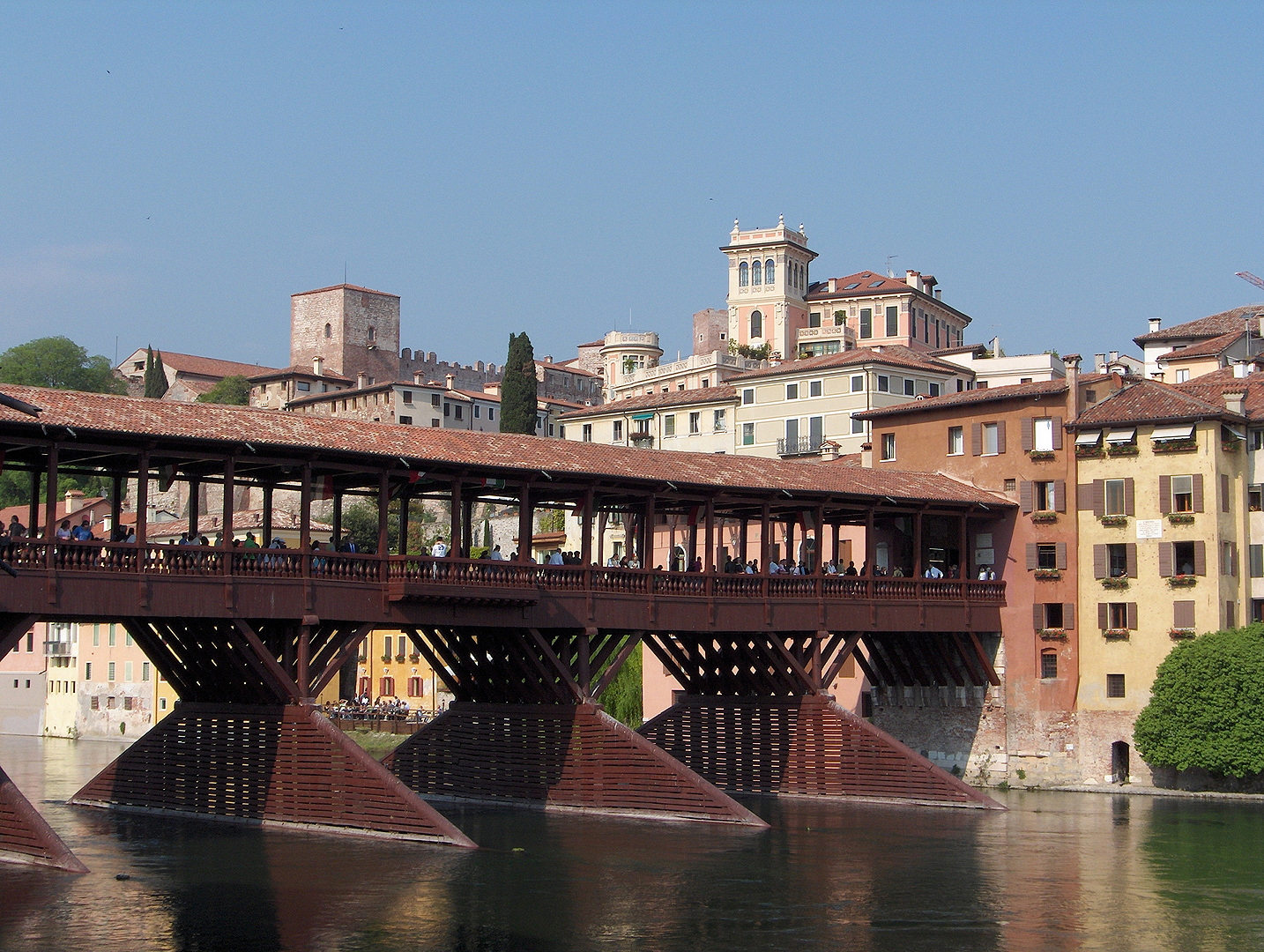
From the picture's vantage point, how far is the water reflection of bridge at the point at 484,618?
34.8 m

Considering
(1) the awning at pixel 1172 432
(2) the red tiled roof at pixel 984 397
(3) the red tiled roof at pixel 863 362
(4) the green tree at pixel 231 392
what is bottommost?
(1) the awning at pixel 1172 432

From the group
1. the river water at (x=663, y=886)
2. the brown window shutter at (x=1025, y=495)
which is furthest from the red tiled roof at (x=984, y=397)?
the river water at (x=663, y=886)

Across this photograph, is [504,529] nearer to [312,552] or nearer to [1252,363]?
[1252,363]

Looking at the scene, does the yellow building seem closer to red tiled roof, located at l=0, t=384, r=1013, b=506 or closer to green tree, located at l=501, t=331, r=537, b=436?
red tiled roof, located at l=0, t=384, r=1013, b=506

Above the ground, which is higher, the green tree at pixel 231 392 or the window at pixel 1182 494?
the green tree at pixel 231 392

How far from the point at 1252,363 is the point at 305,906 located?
45.5 m

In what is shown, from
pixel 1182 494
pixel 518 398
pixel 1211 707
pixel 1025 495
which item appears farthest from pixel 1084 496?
pixel 518 398

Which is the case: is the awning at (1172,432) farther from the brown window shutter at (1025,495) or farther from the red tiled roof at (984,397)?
the brown window shutter at (1025,495)

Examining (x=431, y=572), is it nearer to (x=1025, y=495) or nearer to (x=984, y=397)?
(x=1025, y=495)

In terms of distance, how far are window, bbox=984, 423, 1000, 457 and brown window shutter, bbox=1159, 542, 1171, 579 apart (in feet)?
19.2

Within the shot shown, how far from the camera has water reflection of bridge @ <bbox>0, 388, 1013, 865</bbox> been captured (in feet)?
114

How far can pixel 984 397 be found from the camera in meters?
52.9

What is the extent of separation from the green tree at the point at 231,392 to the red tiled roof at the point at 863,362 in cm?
5856

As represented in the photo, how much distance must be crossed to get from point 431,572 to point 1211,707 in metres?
22.2
